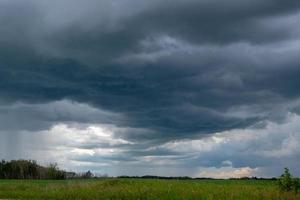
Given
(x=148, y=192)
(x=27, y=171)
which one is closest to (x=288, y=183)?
(x=148, y=192)

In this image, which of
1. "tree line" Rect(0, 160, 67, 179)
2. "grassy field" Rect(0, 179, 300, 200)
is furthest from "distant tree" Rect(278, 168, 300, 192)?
"tree line" Rect(0, 160, 67, 179)

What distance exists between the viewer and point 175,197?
111 ft

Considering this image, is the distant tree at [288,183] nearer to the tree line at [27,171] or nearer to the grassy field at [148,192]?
the grassy field at [148,192]

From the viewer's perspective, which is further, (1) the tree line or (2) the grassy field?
(1) the tree line

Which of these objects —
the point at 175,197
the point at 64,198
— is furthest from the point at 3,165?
the point at 175,197

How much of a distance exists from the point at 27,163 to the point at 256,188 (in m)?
51.8

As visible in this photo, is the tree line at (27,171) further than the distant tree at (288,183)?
Yes

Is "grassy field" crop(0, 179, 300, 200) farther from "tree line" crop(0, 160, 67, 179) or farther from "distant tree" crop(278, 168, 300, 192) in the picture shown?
"tree line" crop(0, 160, 67, 179)

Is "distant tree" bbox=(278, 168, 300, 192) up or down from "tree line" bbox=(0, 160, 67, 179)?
down

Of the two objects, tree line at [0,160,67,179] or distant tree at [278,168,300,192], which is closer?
distant tree at [278,168,300,192]

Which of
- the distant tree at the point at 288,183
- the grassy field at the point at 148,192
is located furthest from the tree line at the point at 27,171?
the distant tree at the point at 288,183

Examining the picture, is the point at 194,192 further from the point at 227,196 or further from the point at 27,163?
the point at 27,163

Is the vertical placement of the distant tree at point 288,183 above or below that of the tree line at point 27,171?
below

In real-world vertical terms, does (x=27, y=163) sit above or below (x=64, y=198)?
above
